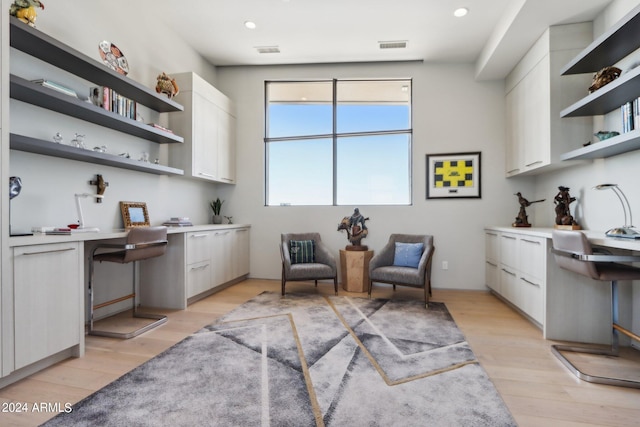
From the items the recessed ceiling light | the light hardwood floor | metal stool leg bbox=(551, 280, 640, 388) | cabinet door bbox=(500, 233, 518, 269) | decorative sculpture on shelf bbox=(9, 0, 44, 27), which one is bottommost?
the light hardwood floor

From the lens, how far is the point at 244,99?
4.94 metres

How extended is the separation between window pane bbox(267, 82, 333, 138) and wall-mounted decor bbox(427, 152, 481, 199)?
169 centimetres

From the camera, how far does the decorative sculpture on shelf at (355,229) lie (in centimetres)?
432

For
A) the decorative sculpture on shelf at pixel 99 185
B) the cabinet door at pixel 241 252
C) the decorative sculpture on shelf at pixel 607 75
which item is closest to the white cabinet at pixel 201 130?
the cabinet door at pixel 241 252

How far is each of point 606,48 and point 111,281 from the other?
15.7 feet

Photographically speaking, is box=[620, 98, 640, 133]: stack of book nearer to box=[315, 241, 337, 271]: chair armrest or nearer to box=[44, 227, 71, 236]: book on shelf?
box=[315, 241, 337, 271]: chair armrest

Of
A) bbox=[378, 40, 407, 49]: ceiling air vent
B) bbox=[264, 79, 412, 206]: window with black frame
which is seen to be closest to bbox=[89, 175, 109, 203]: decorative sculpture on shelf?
bbox=[264, 79, 412, 206]: window with black frame

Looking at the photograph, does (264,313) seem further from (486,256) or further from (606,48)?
(606,48)

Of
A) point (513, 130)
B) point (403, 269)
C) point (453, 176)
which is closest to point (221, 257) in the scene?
point (403, 269)

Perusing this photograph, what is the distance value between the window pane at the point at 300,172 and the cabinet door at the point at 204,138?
0.96 meters

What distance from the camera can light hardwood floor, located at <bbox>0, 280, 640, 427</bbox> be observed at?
5.20 ft

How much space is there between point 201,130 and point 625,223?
445 cm

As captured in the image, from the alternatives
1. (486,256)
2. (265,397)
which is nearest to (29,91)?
(265,397)

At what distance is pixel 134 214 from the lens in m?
3.28
